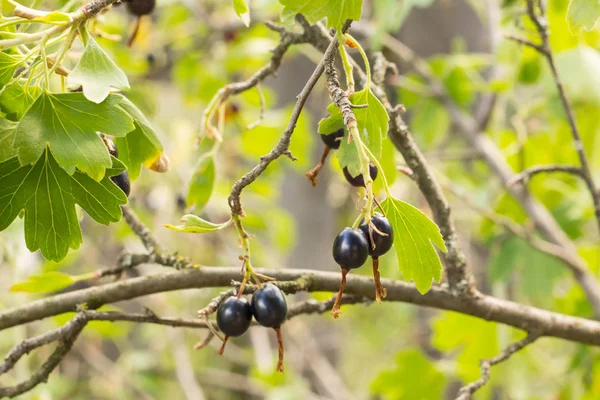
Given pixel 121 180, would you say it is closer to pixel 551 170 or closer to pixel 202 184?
pixel 202 184

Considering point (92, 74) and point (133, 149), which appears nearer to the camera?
point (92, 74)

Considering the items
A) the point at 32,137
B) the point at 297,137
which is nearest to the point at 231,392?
the point at 297,137

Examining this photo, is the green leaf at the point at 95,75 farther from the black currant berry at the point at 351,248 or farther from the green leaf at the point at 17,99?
the black currant berry at the point at 351,248

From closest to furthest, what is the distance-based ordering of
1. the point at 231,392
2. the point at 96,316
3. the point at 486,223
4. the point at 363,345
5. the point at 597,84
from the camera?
the point at 96,316
the point at 597,84
the point at 486,223
the point at 231,392
the point at 363,345

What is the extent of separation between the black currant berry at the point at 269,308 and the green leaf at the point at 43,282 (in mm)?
256

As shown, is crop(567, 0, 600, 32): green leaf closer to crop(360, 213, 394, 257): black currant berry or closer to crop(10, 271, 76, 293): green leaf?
crop(360, 213, 394, 257): black currant berry

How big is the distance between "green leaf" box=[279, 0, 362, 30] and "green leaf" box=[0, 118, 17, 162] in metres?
0.24

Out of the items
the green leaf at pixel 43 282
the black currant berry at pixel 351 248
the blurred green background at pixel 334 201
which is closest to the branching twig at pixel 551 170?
the blurred green background at pixel 334 201

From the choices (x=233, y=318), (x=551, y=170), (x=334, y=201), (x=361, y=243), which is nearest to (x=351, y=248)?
(x=361, y=243)

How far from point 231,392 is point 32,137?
2.16 m

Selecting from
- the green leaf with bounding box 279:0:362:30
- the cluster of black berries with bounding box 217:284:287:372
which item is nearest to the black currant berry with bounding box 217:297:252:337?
the cluster of black berries with bounding box 217:284:287:372

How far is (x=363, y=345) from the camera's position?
2867mm

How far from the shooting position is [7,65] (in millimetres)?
477

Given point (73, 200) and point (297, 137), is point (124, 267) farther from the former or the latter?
point (297, 137)
